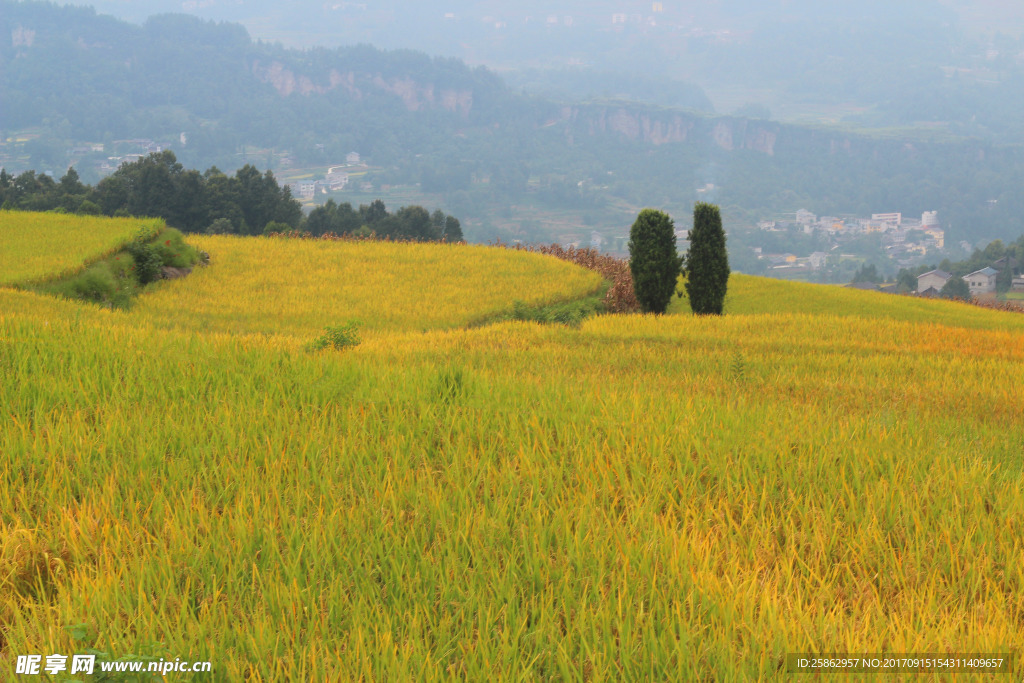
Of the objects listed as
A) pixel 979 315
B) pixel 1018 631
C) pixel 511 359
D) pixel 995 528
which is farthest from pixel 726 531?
pixel 979 315

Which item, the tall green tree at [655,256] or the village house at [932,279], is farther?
the village house at [932,279]

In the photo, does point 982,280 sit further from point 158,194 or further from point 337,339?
point 337,339

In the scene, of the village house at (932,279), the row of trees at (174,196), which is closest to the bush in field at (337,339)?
the row of trees at (174,196)

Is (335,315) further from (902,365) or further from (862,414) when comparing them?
(862,414)

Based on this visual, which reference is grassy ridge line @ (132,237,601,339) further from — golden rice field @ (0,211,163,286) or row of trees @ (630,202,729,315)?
row of trees @ (630,202,729,315)

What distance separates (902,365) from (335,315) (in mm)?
12826

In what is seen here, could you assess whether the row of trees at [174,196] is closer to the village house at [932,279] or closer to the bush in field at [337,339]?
the bush in field at [337,339]

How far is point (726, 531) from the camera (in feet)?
9.55

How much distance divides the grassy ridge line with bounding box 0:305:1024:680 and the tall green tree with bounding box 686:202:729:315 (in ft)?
46.8

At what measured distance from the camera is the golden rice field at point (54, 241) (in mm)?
15750

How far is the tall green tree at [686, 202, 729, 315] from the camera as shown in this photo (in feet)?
63.2

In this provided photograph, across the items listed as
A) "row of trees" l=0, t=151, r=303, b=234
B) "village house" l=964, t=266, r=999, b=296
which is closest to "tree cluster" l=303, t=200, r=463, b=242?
"row of trees" l=0, t=151, r=303, b=234

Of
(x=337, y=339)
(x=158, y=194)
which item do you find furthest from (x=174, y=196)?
(x=337, y=339)

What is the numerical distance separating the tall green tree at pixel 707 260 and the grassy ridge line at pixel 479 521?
14252mm
